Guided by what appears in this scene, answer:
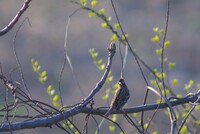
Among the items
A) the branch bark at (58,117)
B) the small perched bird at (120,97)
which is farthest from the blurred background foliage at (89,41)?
the branch bark at (58,117)

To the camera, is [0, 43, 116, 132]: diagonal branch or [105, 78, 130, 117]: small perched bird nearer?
[0, 43, 116, 132]: diagonal branch

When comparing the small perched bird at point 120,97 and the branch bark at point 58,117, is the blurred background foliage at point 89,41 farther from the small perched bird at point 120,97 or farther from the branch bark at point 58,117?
the branch bark at point 58,117

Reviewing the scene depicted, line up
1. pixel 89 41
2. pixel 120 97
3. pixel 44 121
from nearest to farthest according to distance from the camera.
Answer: pixel 44 121 → pixel 120 97 → pixel 89 41

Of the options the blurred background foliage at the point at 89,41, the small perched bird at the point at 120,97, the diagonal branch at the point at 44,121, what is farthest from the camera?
the blurred background foliage at the point at 89,41

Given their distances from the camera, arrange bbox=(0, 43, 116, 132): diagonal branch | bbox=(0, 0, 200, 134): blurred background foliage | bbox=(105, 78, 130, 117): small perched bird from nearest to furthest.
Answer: bbox=(0, 43, 116, 132): diagonal branch → bbox=(105, 78, 130, 117): small perched bird → bbox=(0, 0, 200, 134): blurred background foliage

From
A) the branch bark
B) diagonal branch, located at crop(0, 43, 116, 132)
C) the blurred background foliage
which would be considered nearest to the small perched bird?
the branch bark

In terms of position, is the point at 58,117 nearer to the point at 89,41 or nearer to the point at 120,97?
the point at 120,97

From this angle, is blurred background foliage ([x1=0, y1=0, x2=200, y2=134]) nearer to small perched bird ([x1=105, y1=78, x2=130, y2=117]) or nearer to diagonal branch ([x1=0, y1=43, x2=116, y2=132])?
small perched bird ([x1=105, y1=78, x2=130, y2=117])

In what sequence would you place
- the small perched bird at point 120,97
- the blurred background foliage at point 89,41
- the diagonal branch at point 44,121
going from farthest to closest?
1. the blurred background foliage at point 89,41
2. the small perched bird at point 120,97
3. the diagonal branch at point 44,121

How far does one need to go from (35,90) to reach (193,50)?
148 inches

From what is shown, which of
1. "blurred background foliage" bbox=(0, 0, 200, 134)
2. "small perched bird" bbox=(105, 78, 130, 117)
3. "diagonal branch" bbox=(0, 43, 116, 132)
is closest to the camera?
"diagonal branch" bbox=(0, 43, 116, 132)

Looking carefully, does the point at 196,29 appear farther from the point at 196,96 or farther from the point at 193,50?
the point at 196,96

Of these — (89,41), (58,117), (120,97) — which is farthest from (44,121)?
(89,41)

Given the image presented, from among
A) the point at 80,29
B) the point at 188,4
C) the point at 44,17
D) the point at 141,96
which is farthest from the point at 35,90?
the point at 188,4
